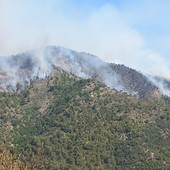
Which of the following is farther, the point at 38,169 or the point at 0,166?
the point at 38,169

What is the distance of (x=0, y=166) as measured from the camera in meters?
82.0

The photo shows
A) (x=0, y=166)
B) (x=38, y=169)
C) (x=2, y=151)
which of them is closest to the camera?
(x=0, y=166)

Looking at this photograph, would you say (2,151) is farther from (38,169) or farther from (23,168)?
(38,169)

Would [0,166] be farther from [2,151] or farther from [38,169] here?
[38,169]

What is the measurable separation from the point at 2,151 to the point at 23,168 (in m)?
5.66

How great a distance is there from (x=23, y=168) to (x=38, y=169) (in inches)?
879

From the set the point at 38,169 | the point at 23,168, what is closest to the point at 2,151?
the point at 23,168

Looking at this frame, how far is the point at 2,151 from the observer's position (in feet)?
295

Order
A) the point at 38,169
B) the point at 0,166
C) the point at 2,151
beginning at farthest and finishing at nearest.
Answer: the point at 38,169, the point at 2,151, the point at 0,166

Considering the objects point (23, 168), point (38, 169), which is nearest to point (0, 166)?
point (23, 168)

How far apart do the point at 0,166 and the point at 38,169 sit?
27430 mm

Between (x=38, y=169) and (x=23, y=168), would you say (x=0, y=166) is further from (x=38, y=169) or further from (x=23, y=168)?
(x=38, y=169)

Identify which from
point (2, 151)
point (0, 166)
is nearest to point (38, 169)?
point (2, 151)

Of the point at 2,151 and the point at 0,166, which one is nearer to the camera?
the point at 0,166
